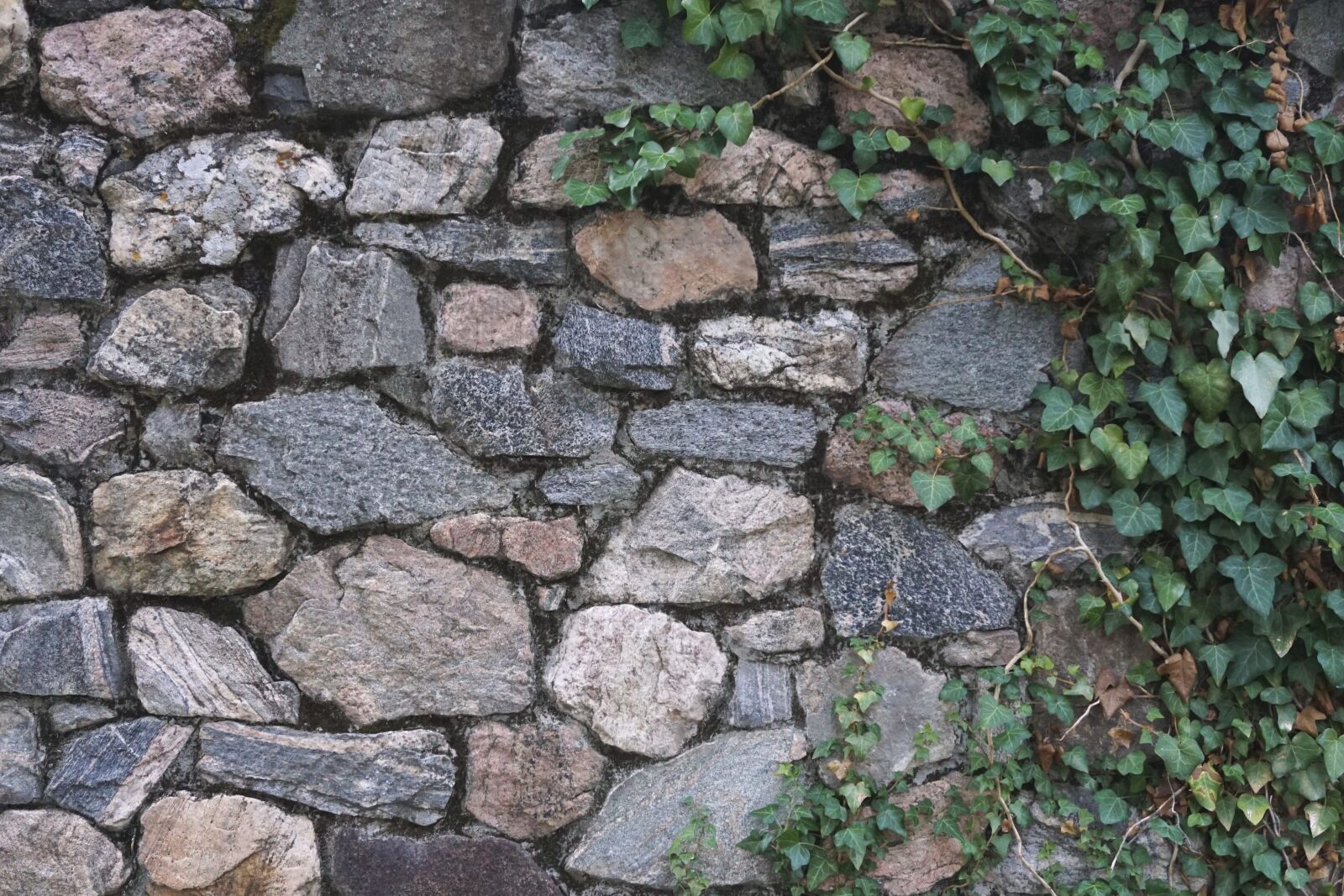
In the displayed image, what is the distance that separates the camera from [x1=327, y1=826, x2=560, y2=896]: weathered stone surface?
178cm

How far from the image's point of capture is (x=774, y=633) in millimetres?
1818

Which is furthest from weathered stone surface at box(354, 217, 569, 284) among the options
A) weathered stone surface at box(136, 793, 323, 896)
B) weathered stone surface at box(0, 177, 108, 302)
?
weathered stone surface at box(136, 793, 323, 896)

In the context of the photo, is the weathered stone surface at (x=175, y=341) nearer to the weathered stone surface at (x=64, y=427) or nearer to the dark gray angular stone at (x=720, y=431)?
the weathered stone surface at (x=64, y=427)

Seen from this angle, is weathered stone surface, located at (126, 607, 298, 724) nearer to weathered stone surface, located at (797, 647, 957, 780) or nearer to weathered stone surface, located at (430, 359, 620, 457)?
weathered stone surface, located at (430, 359, 620, 457)

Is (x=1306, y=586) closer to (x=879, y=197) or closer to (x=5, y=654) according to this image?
(x=879, y=197)

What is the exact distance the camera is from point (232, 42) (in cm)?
174

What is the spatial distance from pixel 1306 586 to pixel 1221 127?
0.83 m

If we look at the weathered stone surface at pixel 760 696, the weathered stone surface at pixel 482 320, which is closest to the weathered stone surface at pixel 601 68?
the weathered stone surface at pixel 482 320

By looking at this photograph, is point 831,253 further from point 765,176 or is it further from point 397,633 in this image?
point 397,633

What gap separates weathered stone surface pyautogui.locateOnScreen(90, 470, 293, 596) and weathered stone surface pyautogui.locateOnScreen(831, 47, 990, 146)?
1.31m

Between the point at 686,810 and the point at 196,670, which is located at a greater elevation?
the point at 196,670

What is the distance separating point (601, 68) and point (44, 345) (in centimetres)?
110

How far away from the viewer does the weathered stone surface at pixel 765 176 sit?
70.6 inches

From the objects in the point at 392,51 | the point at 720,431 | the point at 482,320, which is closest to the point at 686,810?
the point at 720,431
